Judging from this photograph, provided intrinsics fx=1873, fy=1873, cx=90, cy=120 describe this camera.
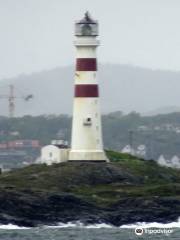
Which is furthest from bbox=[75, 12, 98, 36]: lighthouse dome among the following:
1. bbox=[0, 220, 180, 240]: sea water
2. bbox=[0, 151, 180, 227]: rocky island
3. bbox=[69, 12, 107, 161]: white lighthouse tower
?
bbox=[0, 220, 180, 240]: sea water

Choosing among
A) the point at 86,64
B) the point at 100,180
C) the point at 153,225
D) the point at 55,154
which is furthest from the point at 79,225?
the point at 55,154

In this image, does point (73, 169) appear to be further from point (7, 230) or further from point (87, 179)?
point (7, 230)

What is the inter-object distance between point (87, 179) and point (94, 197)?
557cm

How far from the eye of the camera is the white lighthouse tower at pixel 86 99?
11000 centimetres

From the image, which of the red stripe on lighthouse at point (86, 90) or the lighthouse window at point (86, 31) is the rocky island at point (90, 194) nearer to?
the red stripe on lighthouse at point (86, 90)

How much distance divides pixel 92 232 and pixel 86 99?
17583mm

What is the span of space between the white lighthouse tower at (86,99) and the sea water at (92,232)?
13918 millimetres

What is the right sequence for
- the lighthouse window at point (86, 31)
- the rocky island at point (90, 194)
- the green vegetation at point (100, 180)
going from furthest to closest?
the lighthouse window at point (86, 31) < the green vegetation at point (100, 180) < the rocky island at point (90, 194)

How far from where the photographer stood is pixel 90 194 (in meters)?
103

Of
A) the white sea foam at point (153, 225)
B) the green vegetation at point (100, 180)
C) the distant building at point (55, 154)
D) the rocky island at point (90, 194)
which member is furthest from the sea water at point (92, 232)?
the distant building at point (55, 154)

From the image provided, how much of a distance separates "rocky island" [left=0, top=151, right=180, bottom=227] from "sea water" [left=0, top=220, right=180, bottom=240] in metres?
0.77

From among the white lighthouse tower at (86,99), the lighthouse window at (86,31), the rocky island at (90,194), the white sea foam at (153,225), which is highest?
the lighthouse window at (86,31)

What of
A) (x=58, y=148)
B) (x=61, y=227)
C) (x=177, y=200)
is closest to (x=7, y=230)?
(x=61, y=227)

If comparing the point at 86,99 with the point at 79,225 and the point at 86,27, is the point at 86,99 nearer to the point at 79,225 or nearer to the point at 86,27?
the point at 86,27
